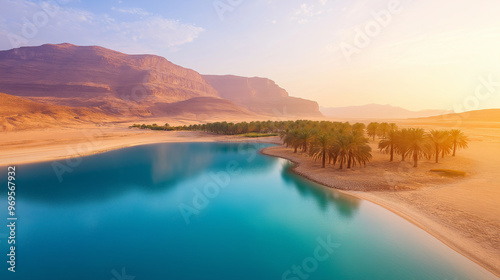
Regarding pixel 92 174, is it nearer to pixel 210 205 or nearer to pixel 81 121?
pixel 210 205

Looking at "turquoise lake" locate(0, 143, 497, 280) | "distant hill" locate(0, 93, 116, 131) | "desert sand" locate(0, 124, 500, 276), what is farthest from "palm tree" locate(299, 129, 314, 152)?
"distant hill" locate(0, 93, 116, 131)

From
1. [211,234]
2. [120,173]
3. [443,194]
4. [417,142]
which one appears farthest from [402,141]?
[120,173]

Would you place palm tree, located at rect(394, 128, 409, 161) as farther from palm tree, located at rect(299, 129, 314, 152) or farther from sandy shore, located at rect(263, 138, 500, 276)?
palm tree, located at rect(299, 129, 314, 152)

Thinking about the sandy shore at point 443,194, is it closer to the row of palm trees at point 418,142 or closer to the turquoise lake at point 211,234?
the turquoise lake at point 211,234

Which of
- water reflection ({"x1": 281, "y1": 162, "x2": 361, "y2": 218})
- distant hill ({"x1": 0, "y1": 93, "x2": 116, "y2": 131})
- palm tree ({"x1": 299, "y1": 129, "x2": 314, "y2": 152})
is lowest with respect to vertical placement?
water reflection ({"x1": 281, "y1": 162, "x2": 361, "y2": 218})

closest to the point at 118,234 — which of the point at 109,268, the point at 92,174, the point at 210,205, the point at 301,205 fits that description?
the point at 109,268

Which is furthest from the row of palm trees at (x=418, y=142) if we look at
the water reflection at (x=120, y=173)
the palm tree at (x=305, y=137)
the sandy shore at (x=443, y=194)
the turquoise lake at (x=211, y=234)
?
the water reflection at (x=120, y=173)

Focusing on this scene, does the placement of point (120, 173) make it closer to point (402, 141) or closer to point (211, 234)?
point (211, 234)
